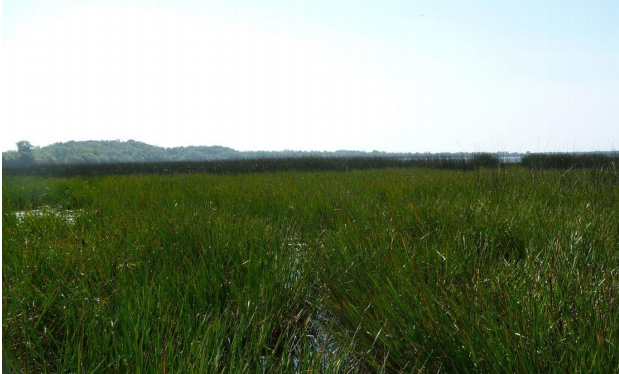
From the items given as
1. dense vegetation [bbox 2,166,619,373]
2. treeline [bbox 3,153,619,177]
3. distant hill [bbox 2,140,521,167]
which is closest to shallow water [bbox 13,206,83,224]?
dense vegetation [bbox 2,166,619,373]

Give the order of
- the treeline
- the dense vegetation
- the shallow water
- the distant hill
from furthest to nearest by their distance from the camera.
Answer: the distant hill < the treeline < the shallow water < the dense vegetation

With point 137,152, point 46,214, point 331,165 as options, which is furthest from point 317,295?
point 137,152

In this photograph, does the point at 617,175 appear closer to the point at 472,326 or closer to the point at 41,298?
the point at 472,326

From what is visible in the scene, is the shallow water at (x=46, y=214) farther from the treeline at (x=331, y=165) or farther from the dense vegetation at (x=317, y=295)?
the treeline at (x=331, y=165)

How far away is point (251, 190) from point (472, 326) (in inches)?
202

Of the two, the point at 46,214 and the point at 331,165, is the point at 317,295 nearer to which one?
the point at 46,214

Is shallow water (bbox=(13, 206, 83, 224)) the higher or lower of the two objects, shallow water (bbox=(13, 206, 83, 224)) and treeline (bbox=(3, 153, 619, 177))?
the higher

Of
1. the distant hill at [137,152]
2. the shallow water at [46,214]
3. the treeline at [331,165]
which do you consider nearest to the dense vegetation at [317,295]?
the shallow water at [46,214]

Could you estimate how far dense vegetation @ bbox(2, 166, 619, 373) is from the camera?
59.8 inches

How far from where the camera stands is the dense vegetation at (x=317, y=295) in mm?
1520

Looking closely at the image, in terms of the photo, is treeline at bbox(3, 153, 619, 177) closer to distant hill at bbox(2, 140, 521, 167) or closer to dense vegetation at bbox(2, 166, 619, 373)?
dense vegetation at bbox(2, 166, 619, 373)

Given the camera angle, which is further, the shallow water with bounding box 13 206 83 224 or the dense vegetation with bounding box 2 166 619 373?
the shallow water with bounding box 13 206 83 224

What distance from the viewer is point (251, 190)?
6.54m

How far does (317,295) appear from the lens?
249cm
